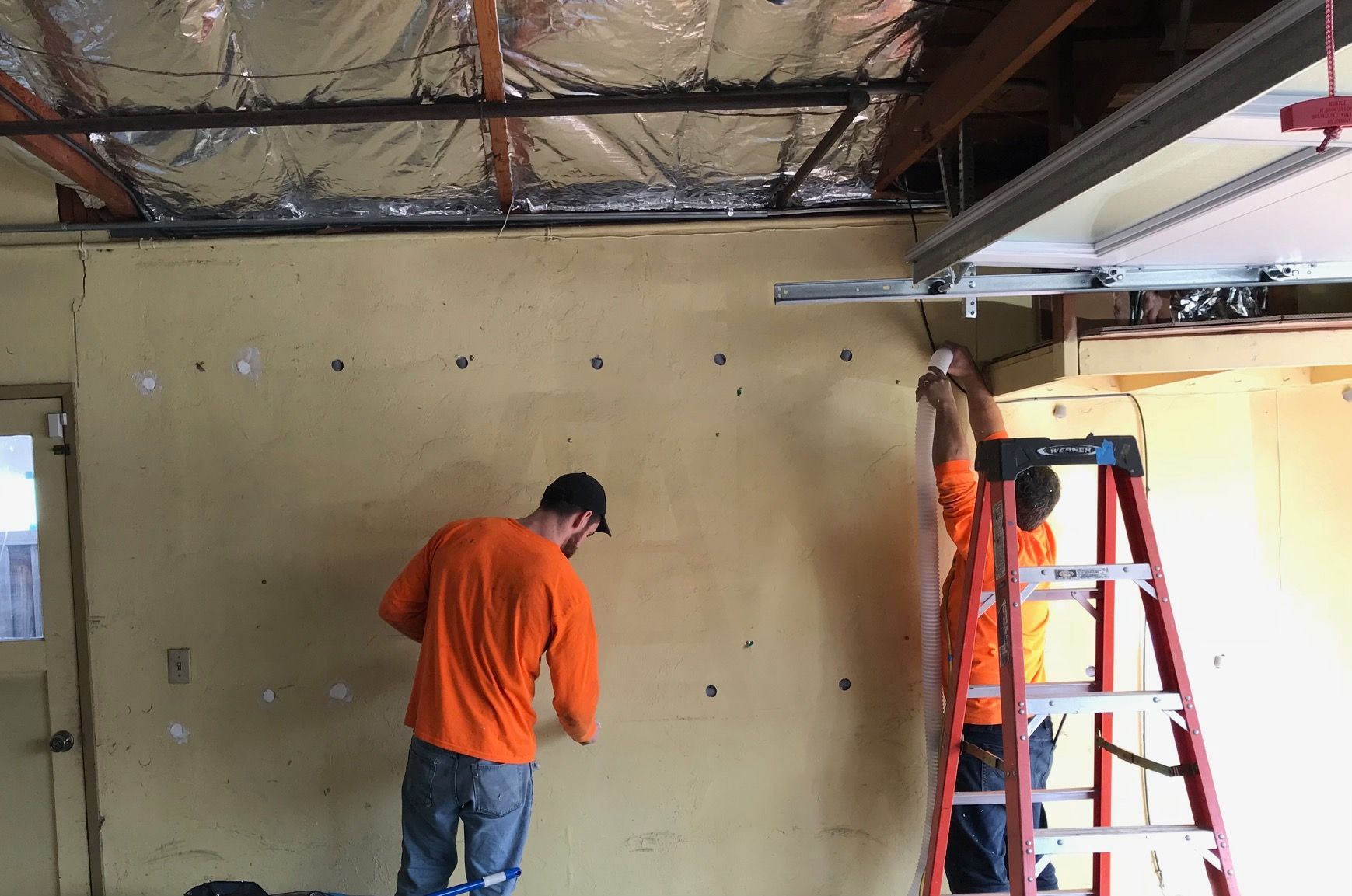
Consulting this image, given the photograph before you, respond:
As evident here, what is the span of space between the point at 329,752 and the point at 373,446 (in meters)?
0.92

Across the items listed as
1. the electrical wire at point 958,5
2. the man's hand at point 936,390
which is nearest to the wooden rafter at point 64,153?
the electrical wire at point 958,5

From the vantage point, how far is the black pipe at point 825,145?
2.04m

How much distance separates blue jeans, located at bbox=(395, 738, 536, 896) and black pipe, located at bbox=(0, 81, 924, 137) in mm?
1575

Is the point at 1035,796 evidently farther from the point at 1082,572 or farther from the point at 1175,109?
the point at 1175,109

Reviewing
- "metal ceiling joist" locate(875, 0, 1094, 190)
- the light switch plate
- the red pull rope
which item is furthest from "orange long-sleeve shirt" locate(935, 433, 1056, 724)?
the light switch plate

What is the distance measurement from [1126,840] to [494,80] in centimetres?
213

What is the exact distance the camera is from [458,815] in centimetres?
214

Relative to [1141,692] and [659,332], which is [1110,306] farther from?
[659,332]

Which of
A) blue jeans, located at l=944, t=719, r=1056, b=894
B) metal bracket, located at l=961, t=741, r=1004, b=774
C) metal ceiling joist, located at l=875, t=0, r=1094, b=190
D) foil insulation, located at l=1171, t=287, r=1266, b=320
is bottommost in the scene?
blue jeans, located at l=944, t=719, r=1056, b=894

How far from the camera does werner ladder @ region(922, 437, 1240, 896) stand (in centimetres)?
171

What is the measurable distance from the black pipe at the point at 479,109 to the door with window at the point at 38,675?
3.22 feet

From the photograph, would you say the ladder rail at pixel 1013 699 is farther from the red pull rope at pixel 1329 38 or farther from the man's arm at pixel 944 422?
the red pull rope at pixel 1329 38

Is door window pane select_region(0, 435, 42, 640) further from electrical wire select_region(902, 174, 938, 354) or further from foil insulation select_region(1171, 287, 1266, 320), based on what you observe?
foil insulation select_region(1171, 287, 1266, 320)

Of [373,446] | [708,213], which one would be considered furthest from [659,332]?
[373,446]
